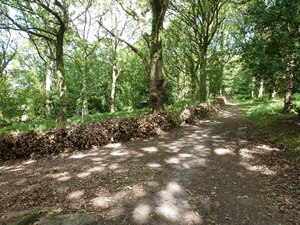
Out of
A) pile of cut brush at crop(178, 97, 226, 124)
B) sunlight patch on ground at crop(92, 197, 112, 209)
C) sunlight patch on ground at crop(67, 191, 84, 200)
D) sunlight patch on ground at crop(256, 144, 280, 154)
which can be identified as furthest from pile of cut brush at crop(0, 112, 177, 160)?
sunlight patch on ground at crop(256, 144, 280, 154)

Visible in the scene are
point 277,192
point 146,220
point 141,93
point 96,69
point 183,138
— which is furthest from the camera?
point 141,93

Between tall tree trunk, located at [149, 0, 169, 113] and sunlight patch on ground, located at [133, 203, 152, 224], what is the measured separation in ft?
29.6

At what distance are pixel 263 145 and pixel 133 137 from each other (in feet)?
18.3

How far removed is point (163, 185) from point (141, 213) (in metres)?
1.39

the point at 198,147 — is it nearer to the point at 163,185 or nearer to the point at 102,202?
the point at 163,185

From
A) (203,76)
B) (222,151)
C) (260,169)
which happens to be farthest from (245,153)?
(203,76)

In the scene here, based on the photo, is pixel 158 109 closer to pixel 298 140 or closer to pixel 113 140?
pixel 113 140

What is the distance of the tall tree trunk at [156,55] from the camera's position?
1352 cm

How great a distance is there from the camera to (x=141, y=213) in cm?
456

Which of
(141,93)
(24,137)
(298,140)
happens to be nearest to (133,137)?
(24,137)

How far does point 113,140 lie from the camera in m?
10.7

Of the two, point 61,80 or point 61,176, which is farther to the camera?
point 61,80

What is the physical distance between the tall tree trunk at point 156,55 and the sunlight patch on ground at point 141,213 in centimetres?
901

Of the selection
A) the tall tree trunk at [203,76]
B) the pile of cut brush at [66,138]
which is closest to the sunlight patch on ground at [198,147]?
the pile of cut brush at [66,138]
